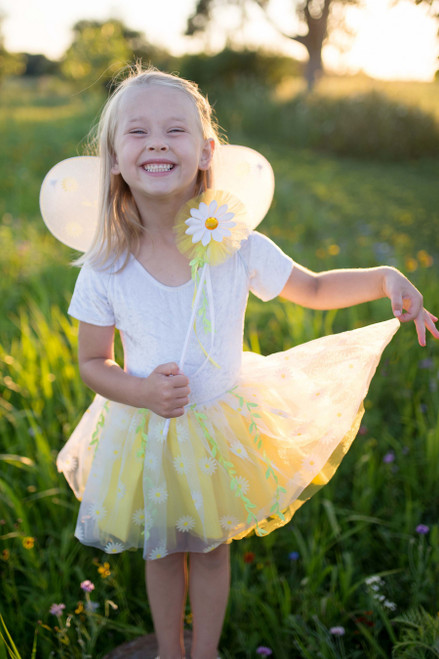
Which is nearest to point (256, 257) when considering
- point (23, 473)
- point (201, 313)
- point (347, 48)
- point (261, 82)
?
point (201, 313)

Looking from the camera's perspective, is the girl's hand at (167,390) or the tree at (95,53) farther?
the tree at (95,53)

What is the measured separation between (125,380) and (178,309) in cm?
22

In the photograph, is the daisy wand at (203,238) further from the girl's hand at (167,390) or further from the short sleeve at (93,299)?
the short sleeve at (93,299)

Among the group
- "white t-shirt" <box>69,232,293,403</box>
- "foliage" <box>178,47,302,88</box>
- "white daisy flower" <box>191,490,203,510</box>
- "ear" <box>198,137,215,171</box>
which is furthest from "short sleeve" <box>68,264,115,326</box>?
"foliage" <box>178,47,302,88</box>

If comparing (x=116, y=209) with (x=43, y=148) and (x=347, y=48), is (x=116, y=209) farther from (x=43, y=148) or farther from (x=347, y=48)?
(x=347, y=48)

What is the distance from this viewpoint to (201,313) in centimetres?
137

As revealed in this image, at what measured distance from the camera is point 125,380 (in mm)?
1335

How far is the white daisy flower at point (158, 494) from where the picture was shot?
1.40 m

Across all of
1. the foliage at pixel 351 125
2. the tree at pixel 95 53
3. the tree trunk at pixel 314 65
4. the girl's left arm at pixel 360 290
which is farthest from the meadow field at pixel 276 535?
the tree at pixel 95 53

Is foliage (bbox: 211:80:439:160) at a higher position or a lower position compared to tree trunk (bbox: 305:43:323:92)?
lower

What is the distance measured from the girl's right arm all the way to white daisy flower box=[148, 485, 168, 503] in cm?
24

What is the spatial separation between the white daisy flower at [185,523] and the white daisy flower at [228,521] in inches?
3.0

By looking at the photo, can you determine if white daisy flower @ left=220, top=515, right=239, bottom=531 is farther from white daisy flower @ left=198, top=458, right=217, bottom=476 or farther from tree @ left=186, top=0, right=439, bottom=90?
tree @ left=186, top=0, right=439, bottom=90

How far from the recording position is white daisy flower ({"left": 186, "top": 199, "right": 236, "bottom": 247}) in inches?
49.8
